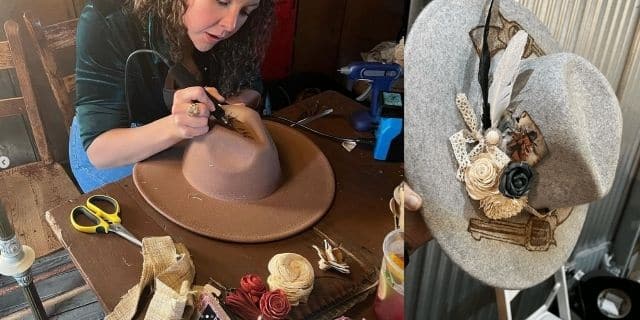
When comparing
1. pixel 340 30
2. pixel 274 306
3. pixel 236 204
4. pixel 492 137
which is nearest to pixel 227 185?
pixel 236 204

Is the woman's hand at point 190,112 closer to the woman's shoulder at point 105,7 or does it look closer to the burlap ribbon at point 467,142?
the woman's shoulder at point 105,7

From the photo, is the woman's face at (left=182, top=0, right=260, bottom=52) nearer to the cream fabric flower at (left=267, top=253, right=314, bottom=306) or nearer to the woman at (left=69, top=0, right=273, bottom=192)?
the woman at (left=69, top=0, right=273, bottom=192)

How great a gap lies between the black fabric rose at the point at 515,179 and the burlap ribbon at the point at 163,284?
0.38 metres

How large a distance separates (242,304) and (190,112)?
19cm

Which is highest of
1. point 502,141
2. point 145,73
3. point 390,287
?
point 145,73

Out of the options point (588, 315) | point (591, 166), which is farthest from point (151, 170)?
point (588, 315)

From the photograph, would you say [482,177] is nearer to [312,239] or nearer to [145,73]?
[312,239]

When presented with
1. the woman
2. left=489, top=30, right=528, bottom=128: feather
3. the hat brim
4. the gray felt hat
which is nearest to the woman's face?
the woman

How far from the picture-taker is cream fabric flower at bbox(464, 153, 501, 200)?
0.66 m

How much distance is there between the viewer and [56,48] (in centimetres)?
47

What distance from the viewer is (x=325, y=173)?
62cm

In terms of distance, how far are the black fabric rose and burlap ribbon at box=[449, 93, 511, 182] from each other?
0.04 ft

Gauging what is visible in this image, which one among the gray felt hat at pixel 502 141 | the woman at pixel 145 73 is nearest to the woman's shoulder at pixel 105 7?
the woman at pixel 145 73

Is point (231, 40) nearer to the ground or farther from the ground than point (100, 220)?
farther from the ground
